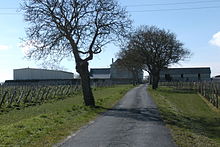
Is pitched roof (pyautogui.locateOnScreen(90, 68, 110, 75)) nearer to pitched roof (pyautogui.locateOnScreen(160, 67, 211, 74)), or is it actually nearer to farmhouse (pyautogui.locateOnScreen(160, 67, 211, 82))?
farmhouse (pyautogui.locateOnScreen(160, 67, 211, 82))

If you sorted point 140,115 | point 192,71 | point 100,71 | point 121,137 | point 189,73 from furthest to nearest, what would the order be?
point 100,71, point 192,71, point 189,73, point 140,115, point 121,137

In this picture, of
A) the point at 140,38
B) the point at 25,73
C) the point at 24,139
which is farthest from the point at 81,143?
the point at 25,73

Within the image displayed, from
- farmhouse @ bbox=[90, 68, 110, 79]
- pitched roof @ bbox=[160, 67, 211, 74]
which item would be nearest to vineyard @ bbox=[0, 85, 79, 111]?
pitched roof @ bbox=[160, 67, 211, 74]

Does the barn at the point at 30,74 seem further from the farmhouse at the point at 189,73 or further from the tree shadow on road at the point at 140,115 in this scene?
the tree shadow on road at the point at 140,115

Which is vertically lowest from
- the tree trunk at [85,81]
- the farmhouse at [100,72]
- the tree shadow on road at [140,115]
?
the tree shadow on road at [140,115]

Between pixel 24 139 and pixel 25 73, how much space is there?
98715mm

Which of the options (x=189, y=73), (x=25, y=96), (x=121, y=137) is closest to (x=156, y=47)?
(x=25, y=96)

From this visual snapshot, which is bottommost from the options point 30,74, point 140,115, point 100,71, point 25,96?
point 140,115

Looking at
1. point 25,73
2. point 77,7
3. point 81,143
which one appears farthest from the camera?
point 25,73

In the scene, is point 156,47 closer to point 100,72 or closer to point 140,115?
point 140,115

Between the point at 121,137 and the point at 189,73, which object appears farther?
the point at 189,73

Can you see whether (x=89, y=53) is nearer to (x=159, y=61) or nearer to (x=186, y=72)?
(x=159, y=61)

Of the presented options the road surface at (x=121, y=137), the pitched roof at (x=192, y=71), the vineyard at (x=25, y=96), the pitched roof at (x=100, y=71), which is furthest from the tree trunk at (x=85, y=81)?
the pitched roof at (x=100, y=71)

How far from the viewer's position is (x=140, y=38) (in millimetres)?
65375
